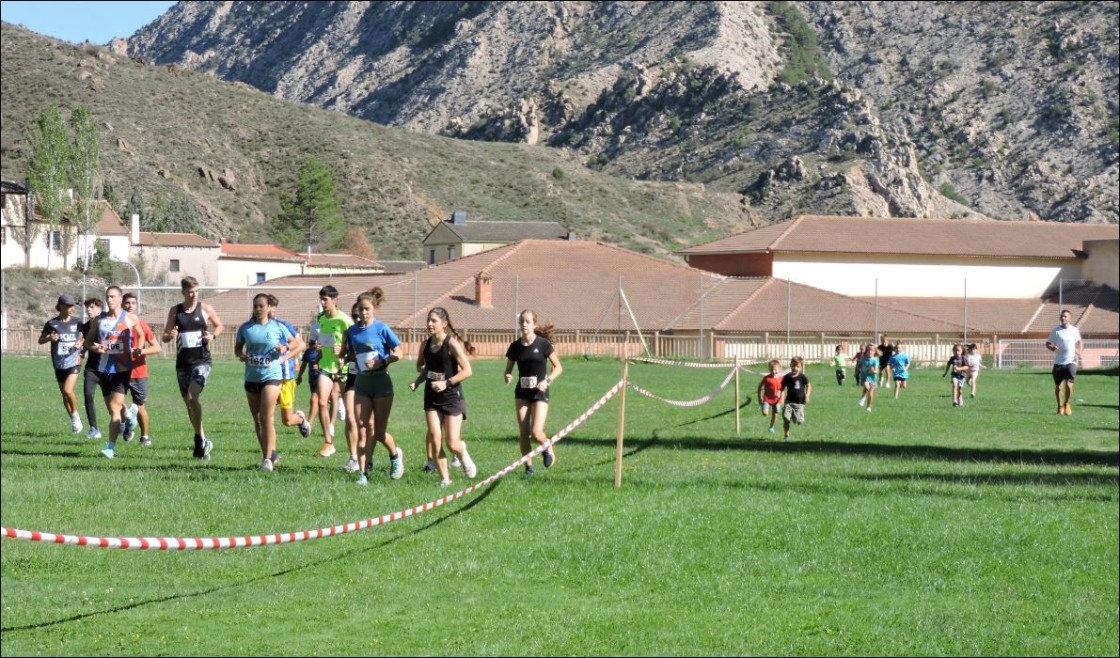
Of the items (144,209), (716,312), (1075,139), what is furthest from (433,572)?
(1075,139)

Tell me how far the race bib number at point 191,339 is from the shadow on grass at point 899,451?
582 cm

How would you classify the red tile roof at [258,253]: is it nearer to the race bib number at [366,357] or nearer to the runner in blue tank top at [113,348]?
the runner in blue tank top at [113,348]

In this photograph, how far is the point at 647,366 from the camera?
161ft

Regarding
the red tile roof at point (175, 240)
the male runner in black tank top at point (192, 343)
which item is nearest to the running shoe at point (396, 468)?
the male runner in black tank top at point (192, 343)

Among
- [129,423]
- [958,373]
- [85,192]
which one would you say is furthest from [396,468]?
[85,192]

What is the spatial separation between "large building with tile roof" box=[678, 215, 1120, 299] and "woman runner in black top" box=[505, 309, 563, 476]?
6272cm

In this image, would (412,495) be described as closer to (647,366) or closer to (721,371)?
(721,371)

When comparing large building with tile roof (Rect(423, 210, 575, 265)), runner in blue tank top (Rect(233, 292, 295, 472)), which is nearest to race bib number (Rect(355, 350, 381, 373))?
runner in blue tank top (Rect(233, 292, 295, 472))

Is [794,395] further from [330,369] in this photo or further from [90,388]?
[90,388]

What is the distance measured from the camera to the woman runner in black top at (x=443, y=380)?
45.4 ft

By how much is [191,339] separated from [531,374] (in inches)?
148

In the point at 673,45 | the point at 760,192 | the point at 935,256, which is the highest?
the point at 673,45

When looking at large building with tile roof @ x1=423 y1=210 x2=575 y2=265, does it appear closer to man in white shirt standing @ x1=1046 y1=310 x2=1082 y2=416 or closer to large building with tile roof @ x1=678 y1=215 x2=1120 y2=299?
large building with tile roof @ x1=678 y1=215 x2=1120 y2=299

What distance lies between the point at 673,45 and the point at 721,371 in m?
148
